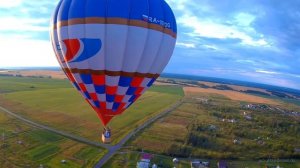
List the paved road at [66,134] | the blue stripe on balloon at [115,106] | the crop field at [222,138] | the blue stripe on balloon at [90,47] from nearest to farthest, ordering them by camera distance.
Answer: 1. the blue stripe on balloon at [90,47]
2. the blue stripe on balloon at [115,106]
3. the crop field at [222,138]
4. the paved road at [66,134]

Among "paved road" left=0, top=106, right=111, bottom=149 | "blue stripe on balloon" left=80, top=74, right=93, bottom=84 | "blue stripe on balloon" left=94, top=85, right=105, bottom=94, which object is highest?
"blue stripe on balloon" left=80, top=74, right=93, bottom=84

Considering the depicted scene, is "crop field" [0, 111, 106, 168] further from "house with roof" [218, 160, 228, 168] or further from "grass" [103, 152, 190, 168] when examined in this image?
"house with roof" [218, 160, 228, 168]

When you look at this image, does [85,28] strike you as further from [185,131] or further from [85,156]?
[185,131]

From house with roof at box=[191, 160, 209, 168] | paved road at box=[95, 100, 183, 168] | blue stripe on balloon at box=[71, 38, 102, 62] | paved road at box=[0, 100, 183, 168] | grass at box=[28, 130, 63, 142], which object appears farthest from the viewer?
grass at box=[28, 130, 63, 142]

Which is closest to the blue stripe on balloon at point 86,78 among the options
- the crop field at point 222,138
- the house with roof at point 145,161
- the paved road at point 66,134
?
the house with roof at point 145,161

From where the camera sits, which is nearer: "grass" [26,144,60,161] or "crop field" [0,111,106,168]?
"crop field" [0,111,106,168]

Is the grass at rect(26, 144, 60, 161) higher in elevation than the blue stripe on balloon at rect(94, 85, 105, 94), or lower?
lower

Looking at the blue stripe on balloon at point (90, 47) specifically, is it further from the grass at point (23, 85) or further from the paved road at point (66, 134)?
the grass at point (23, 85)

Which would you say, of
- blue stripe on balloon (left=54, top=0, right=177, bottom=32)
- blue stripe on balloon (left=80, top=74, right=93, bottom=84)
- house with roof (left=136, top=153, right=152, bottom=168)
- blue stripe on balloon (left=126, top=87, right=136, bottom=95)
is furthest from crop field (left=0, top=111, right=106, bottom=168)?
blue stripe on balloon (left=54, top=0, right=177, bottom=32)
